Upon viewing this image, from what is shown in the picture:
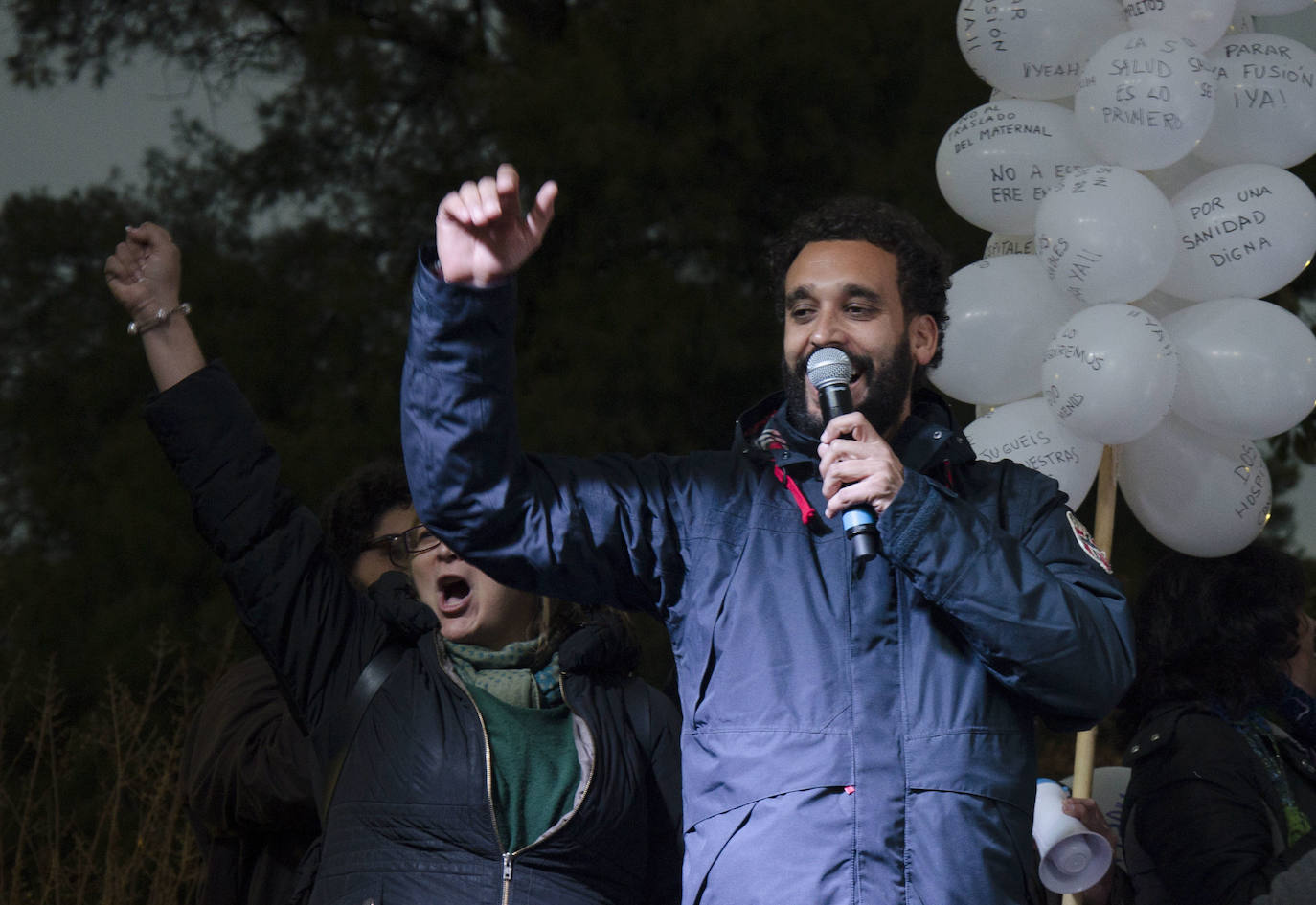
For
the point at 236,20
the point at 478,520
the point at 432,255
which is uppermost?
the point at 236,20

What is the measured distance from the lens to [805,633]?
5.43 feet

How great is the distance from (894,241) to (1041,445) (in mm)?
943

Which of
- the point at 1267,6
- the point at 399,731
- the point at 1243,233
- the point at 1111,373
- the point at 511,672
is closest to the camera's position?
the point at 399,731

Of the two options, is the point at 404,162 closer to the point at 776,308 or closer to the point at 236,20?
the point at 236,20

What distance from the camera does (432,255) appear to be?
64.6 inches

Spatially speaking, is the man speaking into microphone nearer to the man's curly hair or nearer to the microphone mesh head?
the microphone mesh head

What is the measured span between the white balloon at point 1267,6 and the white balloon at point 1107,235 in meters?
0.57

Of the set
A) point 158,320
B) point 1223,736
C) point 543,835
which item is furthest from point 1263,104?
point 158,320

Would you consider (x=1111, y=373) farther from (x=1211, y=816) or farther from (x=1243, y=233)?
(x=1211, y=816)

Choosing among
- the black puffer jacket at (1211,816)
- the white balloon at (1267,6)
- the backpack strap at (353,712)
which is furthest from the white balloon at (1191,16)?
the backpack strap at (353,712)

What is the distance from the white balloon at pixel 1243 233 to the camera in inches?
112

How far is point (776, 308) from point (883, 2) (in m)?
3.58

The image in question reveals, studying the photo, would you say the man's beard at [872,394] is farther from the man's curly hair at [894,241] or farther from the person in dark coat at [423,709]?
the person in dark coat at [423,709]

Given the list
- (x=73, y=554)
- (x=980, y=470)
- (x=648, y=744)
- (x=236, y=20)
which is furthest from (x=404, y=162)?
(x=980, y=470)
